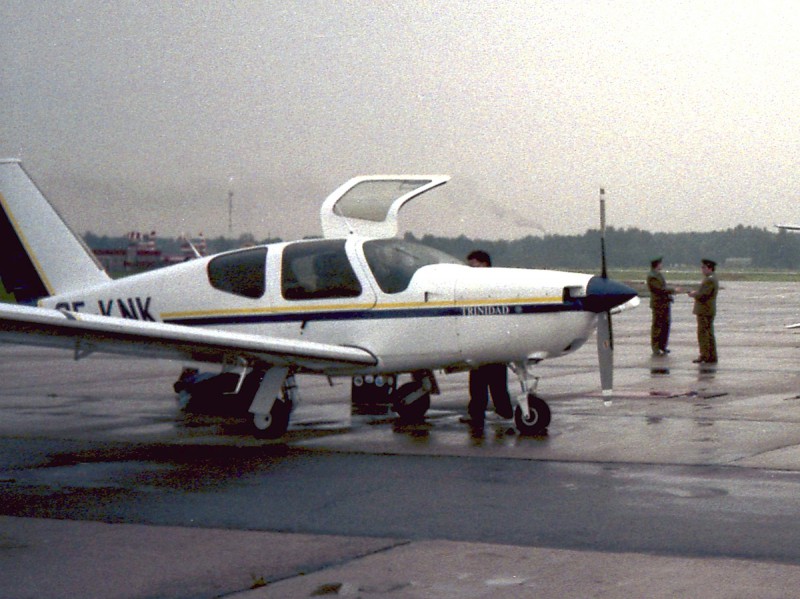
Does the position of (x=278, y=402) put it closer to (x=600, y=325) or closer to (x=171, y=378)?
(x=600, y=325)

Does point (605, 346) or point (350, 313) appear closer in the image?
point (605, 346)

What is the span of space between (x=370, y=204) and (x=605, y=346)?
328cm

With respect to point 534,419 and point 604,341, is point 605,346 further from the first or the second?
point 534,419

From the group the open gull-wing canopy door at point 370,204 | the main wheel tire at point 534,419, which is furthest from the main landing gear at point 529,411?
the open gull-wing canopy door at point 370,204

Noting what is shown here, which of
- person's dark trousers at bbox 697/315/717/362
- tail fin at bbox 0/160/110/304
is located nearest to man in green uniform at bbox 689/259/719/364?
person's dark trousers at bbox 697/315/717/362

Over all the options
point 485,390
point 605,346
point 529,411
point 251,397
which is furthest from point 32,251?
point 605,346

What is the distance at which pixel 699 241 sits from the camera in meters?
44.3

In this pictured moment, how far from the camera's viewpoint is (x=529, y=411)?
495 inches

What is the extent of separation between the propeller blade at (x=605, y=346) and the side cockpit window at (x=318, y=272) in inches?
97.8

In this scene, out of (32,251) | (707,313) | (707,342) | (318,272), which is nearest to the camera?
(318,272)

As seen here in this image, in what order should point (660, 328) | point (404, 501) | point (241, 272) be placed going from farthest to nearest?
point (660, 328) → point (241, 272) → point (404, 501)

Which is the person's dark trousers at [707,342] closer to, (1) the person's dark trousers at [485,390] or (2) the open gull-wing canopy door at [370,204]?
(1) the person's dark trousers at [485,390]

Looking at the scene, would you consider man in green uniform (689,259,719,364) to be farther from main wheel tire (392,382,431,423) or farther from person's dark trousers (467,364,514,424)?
main wheel tire (392,382,431,423)

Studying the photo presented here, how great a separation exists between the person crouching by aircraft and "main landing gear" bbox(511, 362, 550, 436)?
2.00ft
